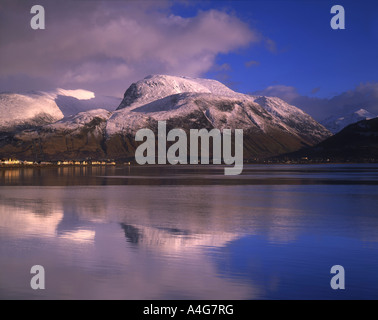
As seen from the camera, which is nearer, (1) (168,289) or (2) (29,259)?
(1) (168,289)

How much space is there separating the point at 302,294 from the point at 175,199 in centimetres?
4275

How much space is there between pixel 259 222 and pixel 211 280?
1964 cm

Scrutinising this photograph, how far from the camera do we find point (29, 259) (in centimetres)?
2466

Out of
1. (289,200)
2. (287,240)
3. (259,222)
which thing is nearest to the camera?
(287,240)

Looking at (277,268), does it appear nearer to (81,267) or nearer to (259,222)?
(81,267)

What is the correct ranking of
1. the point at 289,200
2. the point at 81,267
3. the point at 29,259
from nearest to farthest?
the point at 81,267 → the point at 29,259 → the point at 289,200

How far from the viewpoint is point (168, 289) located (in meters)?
19.5

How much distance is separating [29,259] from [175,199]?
3699 cm

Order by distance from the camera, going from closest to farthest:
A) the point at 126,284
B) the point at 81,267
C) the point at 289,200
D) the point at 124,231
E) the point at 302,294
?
the point at 302,294
the point at 126,284
the point at 81,267
the point at 124,231
the point at 289,200

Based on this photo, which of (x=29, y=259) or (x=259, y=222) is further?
(x=259, y=222)
